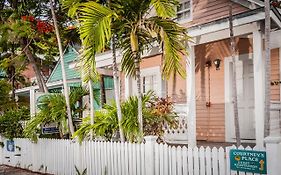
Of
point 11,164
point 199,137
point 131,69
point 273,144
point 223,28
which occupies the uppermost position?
point 223,28

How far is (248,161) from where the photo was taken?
215 inches

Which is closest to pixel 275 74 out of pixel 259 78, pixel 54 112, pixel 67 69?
pixel 259 78

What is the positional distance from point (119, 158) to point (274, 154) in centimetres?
358

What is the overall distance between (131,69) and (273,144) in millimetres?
3735

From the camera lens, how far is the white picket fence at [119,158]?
6.12 metres

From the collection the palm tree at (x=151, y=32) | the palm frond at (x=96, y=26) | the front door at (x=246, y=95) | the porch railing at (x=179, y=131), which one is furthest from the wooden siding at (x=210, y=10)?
the palm frond at (x=96, y=26)

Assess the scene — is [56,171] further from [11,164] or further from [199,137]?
[199,137]

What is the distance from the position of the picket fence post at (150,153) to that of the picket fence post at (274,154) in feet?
7.80

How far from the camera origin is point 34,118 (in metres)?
10.4

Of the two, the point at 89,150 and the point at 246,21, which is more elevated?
the point at 246,21

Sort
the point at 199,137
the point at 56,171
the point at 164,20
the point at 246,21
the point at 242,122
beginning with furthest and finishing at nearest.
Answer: the point at 199,137 → the point at 242,122 → the point at 56,171 → the point at 246,21 → the point at 164,20

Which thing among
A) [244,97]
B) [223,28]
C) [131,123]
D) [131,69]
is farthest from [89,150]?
[244,97]

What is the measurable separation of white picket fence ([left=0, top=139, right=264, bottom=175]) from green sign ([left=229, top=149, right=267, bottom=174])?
0.16 m

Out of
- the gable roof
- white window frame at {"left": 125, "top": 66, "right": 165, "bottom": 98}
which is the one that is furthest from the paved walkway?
the gable roof
